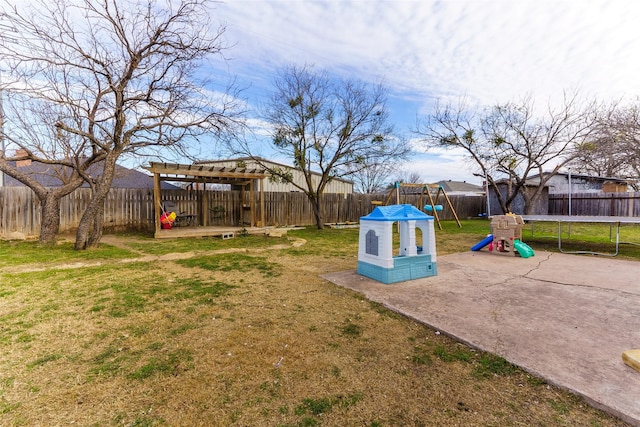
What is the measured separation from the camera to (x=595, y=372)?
1988mm

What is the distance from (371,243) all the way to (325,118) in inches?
302

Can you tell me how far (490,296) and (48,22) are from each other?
361 inches

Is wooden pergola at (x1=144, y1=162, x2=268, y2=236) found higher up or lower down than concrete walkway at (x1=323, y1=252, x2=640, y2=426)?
higher up

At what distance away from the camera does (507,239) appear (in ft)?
21.2

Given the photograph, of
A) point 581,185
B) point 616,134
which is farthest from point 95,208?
point 581,185

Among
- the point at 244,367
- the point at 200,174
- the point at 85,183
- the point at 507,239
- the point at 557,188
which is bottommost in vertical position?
the point at 244,367

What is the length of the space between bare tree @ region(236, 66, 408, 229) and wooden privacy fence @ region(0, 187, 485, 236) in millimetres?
2148

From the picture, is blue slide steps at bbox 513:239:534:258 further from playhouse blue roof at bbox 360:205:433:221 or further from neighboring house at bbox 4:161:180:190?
neighboring house at bbox 4:161:180:190

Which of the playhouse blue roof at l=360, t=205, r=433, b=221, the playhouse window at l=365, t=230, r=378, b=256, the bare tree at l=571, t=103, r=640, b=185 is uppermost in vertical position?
the bare tree at l=571, t=103, r=640, b=185

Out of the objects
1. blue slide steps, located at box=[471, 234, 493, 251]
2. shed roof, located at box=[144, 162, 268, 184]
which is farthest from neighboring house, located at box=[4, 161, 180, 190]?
blue slide steps, located at box=[471, 234, 493, 251]

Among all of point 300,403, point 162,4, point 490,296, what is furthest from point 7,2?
point 490,296

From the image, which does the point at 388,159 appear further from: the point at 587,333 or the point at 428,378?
the point at 428,378

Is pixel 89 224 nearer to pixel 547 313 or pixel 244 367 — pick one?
pixel 244 367

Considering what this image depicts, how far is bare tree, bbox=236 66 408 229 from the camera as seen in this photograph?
10734 mm
